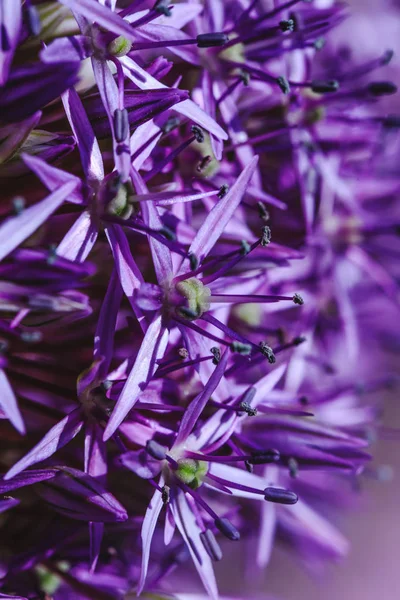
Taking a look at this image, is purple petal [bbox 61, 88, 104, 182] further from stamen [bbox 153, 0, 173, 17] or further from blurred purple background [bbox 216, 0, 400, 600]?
blurred purple background [bbox 216, 0, 400, 600]

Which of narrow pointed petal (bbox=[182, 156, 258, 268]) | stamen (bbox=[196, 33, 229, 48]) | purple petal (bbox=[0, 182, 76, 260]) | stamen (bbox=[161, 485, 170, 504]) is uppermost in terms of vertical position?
stamen (bbox=[196, 33, 229, 48])

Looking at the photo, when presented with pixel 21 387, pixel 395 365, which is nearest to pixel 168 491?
pixel 21 387

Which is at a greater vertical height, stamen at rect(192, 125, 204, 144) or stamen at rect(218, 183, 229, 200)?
stamen at rect(192, 125, 204, 144)

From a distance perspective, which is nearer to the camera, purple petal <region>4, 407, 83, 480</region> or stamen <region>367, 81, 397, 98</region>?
purple petal <region>4, 407, 83, 480</region>

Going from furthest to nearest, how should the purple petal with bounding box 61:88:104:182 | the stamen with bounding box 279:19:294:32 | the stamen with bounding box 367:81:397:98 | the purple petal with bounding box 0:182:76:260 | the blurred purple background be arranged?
the blurred purple background, the stamen with bounding box 367:81:397:98, the stamen with bounding box 279:19:294:32, the purple petal with bounding box 61:88:104:182, the purple petal with bounding box 0:182:76:260

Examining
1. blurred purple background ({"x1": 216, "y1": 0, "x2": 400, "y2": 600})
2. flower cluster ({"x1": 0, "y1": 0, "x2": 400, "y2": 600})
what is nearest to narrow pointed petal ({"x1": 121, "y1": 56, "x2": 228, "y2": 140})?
flower cluster ({"x1": 0, "y1": 0, "x2": 400, "y2": 600})

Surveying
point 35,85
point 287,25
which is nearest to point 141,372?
point 35,85

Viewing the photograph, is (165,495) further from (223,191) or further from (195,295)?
(223,191)
